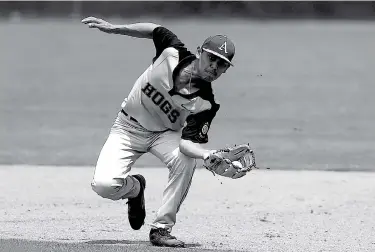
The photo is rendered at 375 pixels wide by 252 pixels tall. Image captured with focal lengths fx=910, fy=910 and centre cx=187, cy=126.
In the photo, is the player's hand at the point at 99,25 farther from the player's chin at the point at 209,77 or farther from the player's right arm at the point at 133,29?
the player's chin at the point at 209,77

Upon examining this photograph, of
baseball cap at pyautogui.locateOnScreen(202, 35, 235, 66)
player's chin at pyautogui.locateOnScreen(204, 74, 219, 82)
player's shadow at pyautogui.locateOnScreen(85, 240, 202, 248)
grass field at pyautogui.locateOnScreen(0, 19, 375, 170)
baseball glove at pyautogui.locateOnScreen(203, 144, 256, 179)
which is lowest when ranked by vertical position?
grass field at pyautogui.locateOnScreen(0, 19, 375, 170)

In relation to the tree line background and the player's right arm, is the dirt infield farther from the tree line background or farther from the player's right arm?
the tree line background

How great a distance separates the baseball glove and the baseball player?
0.07 metres

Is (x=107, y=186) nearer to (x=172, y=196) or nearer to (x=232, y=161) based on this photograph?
(x=172, y=196)

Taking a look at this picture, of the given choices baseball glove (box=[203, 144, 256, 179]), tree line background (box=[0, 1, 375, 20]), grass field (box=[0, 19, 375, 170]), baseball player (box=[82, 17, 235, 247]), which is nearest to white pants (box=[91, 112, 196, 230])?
baseball player (box=[82, 17, 235, 247])

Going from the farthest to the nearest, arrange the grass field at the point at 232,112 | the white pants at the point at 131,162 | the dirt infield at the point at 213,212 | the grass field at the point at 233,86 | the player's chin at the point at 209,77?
the grass field at the point at 233,86, the grass field at the point at 232,112, the dirt infield at the point at 213,212, the white pants at the point at 131,162, the player's chin at the point at 209,77

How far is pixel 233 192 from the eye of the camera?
397 inches

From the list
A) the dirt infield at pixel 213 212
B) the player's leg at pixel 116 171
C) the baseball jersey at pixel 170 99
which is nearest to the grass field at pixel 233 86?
the dirt infield at pixel 213 212

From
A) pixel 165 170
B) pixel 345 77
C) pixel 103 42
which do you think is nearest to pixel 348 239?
pixel 165 170

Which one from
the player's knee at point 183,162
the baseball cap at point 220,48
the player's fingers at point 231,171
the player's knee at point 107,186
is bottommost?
the player's knee at point 107,186

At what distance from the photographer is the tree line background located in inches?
565

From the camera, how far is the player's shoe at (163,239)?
6691 mm

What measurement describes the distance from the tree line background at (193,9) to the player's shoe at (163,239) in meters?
8.23

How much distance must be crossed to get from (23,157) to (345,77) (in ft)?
16.9
